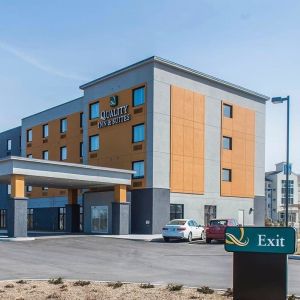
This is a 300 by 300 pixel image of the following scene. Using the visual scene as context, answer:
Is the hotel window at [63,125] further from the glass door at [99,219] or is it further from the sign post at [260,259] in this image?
the sign post at [260,259]

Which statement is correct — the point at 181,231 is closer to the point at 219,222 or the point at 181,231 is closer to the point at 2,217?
the point at 219,222

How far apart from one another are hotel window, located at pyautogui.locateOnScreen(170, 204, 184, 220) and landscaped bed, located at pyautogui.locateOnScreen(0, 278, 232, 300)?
26.9 meters

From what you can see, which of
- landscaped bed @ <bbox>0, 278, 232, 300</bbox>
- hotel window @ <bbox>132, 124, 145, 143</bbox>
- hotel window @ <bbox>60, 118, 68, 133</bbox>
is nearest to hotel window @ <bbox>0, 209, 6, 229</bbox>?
hotel window @ <bbox>60, 118, 68, 133</bbox>

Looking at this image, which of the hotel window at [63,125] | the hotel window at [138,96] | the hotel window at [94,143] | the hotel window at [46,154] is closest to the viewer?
the hotel window at [138,96]

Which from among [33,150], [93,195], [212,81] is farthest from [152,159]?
[33,150]

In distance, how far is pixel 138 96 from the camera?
124 ft

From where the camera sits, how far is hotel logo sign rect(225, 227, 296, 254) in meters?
8.05

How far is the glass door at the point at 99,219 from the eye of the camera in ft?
127

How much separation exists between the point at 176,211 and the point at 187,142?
225 inches

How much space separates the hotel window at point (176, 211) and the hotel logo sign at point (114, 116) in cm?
798

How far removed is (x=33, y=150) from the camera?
175 feet

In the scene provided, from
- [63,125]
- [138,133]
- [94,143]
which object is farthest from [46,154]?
[138,133]

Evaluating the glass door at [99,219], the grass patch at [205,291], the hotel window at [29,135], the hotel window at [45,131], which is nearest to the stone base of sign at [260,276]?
the grass patch at [205,291]

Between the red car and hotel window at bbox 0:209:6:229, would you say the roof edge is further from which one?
hotel window at bbox 0:209:6:229
